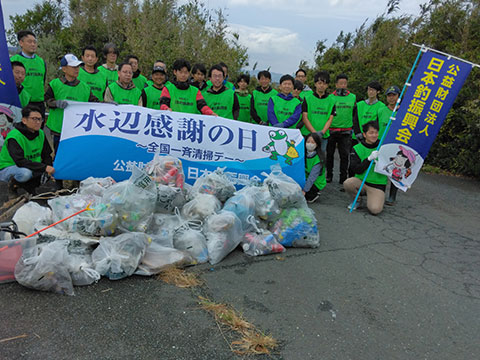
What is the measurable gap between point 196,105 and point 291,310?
3.44m

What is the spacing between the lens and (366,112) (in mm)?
6434

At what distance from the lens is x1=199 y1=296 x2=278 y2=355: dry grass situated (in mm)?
2361

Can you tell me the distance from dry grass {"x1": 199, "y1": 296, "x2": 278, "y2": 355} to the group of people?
274cm

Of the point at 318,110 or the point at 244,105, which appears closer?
the point at 318,110

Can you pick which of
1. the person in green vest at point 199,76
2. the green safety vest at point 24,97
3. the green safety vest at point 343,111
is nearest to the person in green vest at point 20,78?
the green safety vest at point 24,97

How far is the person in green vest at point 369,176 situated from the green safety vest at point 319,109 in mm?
772

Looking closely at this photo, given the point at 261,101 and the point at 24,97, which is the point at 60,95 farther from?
the point at 261,101

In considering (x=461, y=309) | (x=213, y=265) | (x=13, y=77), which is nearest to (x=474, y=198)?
(x=461, y=309)

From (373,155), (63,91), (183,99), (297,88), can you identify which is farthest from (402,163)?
(63,91)

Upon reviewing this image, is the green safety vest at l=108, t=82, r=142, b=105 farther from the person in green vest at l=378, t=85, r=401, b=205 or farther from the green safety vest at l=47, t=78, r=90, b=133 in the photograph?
the person in green vest at l=378, t=85, r=401, b=205

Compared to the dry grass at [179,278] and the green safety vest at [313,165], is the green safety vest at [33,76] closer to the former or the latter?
the dry grass at [179,278]

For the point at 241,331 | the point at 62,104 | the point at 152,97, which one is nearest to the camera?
the point at 241,331

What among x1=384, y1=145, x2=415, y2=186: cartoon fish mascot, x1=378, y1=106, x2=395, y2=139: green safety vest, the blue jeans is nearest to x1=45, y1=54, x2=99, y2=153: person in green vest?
the blue jeans

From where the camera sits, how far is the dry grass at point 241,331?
2361 millimetres
